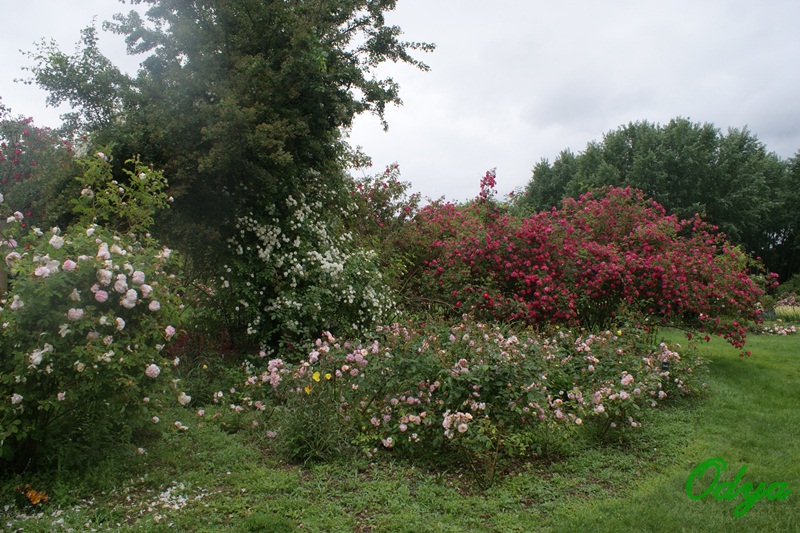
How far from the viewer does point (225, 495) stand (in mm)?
3133

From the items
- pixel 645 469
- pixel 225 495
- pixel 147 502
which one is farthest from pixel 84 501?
pixel 645 469

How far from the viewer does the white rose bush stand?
9.67ft

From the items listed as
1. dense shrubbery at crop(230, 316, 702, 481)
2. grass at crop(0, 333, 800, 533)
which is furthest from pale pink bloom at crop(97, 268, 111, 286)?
dense shrubbery at crop(230, 316, 702, 481)

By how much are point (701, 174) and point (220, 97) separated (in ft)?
77.3

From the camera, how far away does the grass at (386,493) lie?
2861 millimetres

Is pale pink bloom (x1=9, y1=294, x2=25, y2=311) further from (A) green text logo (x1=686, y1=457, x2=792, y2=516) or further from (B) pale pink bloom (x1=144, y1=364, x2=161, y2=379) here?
(A) green text logo (x1=686, y1=457, x2=792, y2=516)

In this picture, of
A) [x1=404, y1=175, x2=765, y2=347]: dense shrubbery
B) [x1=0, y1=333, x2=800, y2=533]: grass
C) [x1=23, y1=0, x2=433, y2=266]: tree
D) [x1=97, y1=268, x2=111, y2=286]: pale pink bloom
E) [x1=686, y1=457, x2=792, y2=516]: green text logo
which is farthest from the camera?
[x1=404, y1=175, x2=765, y2=347]: dense shrubbery

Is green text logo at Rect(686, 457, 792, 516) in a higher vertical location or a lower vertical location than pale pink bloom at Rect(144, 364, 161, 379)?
lower

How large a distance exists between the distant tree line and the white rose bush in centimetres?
2060

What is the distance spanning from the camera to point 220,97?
569 centimetres

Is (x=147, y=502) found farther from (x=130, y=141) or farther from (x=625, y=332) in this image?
(x=625, y=332)

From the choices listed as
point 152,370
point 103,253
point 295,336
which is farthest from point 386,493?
point 295,336

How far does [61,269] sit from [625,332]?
17.8 ft

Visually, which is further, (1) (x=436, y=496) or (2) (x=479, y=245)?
(2) (x=479, y=245)
